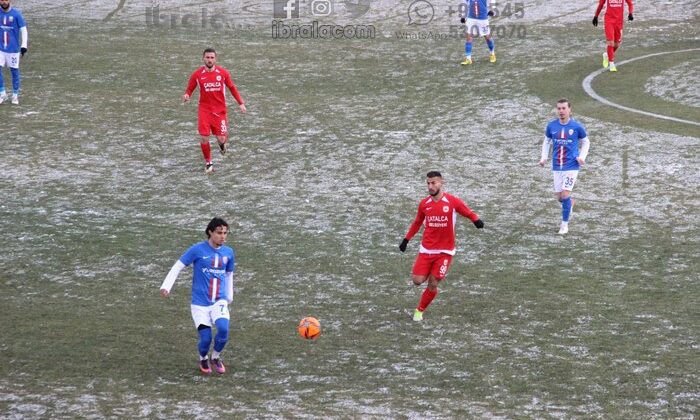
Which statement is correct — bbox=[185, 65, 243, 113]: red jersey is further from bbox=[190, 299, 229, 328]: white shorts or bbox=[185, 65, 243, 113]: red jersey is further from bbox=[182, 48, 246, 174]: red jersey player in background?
bbox=[190, 299, 229, 328]: white shorts

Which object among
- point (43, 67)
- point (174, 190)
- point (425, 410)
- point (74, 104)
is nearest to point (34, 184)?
point (174, 190)

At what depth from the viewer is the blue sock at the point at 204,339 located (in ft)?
41.6

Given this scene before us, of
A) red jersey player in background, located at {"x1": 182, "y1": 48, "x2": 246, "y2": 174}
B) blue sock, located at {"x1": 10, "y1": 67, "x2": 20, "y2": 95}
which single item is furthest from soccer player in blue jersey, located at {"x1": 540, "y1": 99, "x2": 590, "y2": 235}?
blue sock, located at {"x1": 10, "y1": 67, "x2": 20, "y2": 95}

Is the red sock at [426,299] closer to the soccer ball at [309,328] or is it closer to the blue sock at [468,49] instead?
the soccer ball at [309,328]

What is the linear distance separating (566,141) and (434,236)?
445cm

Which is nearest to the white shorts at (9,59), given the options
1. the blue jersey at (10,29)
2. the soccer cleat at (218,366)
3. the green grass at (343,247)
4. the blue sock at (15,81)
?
the blue jersey at (10,29)

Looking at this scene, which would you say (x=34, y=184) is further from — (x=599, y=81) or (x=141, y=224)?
(x=599, y=81)

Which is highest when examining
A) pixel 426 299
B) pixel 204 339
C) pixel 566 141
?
pixel 566 141

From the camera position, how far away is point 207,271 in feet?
41.9

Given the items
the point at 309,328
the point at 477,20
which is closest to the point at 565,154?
the point at 309,328

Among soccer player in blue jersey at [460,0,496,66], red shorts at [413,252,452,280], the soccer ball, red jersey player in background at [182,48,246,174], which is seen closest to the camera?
the soccer ball

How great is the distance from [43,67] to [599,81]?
14986mm

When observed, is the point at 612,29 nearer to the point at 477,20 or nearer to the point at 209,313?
the point at 477,20

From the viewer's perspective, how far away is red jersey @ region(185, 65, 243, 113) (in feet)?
70.8
